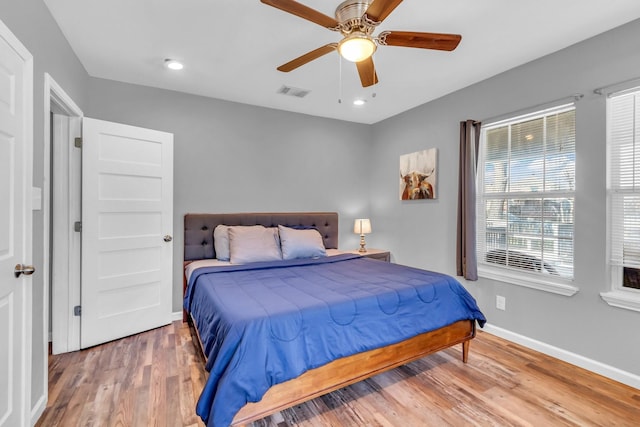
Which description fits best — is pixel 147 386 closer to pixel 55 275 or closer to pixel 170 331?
pixel 170 331

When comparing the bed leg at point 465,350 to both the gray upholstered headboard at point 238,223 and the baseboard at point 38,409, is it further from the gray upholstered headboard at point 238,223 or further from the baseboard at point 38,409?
the baseboard at point 38,409

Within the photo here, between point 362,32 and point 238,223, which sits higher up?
point 362,32

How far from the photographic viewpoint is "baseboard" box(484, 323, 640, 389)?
226 cm

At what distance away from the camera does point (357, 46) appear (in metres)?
1.84

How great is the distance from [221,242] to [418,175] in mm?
2591

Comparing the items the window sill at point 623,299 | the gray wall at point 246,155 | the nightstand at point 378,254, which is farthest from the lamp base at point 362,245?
the window sill at point 623,299

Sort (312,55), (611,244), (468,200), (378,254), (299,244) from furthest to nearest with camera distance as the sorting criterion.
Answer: (378,254) → (299,244) → (468,200) → (611,244) → (312,55)

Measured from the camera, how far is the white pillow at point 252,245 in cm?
331

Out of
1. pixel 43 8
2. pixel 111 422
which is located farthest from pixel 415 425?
pixel 43 8

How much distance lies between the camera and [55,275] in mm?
2748

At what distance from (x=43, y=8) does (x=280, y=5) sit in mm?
1669

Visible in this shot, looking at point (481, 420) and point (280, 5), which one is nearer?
point (280, 5)

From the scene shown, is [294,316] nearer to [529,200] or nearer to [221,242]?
[221,242]

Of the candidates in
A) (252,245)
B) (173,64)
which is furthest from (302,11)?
(252,245)
